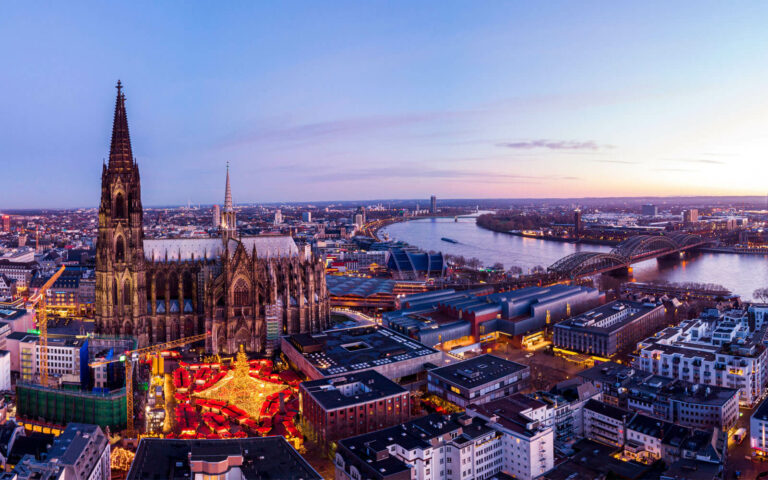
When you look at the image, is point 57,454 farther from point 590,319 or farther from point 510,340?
point 590,319

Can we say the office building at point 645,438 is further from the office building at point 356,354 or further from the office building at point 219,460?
the office building at point 219,460

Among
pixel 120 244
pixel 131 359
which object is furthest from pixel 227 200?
pixel 131 359

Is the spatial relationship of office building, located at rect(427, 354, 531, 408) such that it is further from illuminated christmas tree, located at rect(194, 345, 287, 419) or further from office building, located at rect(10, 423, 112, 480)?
office building, located at rect(10, 423, 112, 480)

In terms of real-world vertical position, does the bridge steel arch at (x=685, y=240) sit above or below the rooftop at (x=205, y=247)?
below

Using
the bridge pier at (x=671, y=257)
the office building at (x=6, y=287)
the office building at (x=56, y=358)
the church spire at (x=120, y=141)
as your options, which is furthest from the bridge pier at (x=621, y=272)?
the office building at (x=6, y=287)

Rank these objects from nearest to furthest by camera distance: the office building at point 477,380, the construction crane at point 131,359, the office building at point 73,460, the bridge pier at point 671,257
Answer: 1. the office building at point 73,460
2. the construction crane at point 131,359
3. the office building at point 477,380
4. the bridge pier at point 671,257

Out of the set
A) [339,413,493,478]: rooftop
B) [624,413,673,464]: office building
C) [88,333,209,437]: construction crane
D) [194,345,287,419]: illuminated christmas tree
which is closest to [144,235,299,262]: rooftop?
[88,333,209,437]: construction crane
